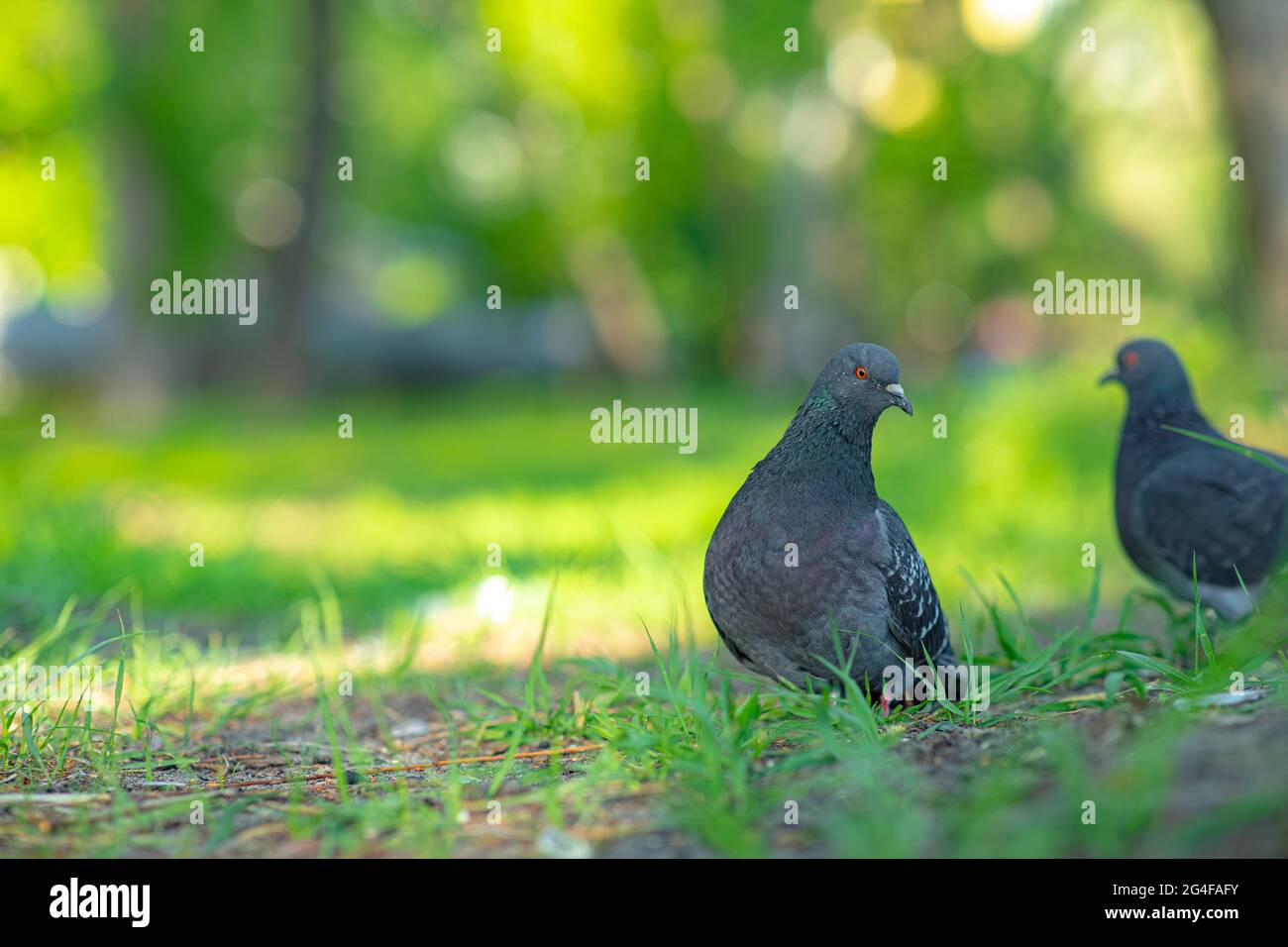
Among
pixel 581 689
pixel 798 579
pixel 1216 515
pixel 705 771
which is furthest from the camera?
pixel 1216 515

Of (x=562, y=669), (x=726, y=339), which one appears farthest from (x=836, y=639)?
(x=726, y=339)

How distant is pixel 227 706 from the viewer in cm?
370

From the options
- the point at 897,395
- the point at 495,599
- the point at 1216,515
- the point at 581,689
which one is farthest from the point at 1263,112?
the point at 581,689

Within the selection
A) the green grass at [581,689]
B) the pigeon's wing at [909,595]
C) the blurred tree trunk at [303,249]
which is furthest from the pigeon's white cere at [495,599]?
the blurred tree trunk at [303,249]

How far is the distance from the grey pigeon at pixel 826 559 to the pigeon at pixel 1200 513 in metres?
1.18

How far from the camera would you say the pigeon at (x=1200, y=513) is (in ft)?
12.9

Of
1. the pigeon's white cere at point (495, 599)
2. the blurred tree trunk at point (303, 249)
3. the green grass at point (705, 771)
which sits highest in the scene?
the blurred tree trunk at point (303, 249)

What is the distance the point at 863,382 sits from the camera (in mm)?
3293

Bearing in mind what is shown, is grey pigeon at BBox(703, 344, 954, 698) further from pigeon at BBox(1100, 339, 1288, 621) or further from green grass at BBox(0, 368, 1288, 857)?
pigeon at BBox(1100, 339, 1288, 621)

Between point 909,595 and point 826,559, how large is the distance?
0.92 feet

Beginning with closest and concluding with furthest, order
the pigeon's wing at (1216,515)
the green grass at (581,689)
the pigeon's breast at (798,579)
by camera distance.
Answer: the green grass at (581,689), the pigeon's breast at (798,579), the pigeon's wing at (1216,515)

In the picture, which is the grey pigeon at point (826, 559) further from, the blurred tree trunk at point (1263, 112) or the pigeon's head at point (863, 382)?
the blurred tree trunk at point (1263, 112)

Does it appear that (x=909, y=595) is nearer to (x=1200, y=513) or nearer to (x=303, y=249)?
(x=1200, y=513)
